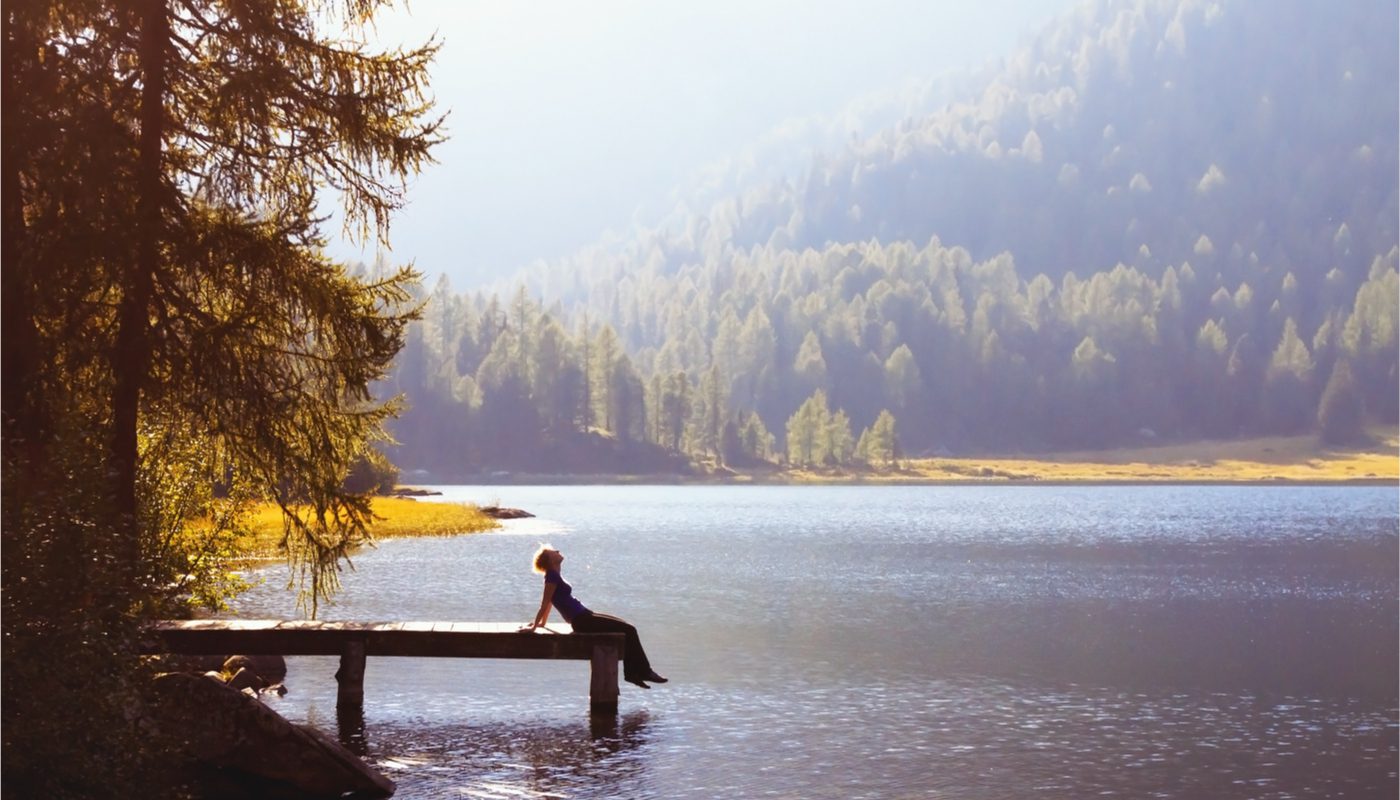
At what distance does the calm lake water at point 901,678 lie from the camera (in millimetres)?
25000

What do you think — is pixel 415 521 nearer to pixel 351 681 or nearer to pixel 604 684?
pixel 351 681

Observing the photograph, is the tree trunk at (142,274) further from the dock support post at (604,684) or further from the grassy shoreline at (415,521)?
the grassy shoreline at (415,521)

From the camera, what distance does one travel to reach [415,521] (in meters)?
95.3

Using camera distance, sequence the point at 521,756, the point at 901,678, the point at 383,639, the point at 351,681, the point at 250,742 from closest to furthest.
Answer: the point at 250,742 → the point at 521,756 → the point at 383,639 → the point at 351,681 → the point at 901,678

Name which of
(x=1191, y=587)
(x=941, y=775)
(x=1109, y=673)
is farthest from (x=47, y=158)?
(x=1191, y=587)

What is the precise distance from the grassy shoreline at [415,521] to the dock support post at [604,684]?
40332 mm

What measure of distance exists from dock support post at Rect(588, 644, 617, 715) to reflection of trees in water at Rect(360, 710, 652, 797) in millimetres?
275

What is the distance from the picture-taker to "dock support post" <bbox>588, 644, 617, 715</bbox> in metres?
29.0

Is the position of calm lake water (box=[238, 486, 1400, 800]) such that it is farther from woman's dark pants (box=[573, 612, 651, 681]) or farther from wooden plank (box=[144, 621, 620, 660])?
wooden plank (box=[144, 621, 620, 660])

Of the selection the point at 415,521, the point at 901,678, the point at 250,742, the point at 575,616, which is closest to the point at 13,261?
the point at 250,742

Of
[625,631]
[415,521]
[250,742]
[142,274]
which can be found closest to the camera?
[250,742]

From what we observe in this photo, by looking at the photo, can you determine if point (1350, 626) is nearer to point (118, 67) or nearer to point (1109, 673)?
point (1109, 673)

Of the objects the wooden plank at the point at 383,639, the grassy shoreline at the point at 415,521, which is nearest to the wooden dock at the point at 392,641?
the wooden plank at the point at 383,639

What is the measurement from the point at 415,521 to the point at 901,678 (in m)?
63.4
